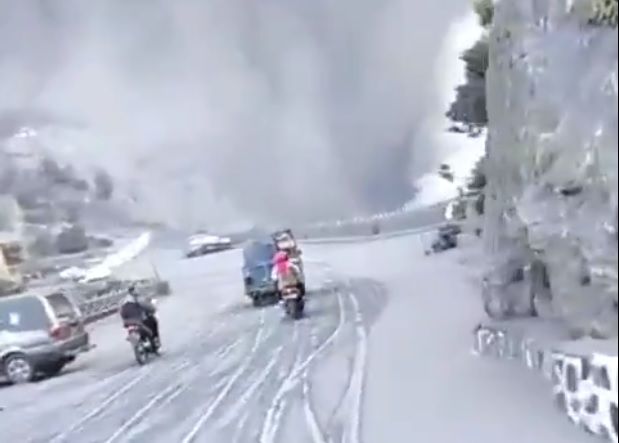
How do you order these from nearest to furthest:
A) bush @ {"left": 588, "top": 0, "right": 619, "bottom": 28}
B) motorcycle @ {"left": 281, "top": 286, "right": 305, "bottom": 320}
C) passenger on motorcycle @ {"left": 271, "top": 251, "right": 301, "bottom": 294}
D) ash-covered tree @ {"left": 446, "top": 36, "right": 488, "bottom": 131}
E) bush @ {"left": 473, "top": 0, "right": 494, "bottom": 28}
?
bush @ {"left": 588, "top": 0, "right": 619, "bottom": 28} → bush @ {"left": 473, "top": 0, "right": 494, "bottom": 28} → ash-covered tree @ {"left": 446, "top": 36, "right": 488, "bottom": 131} → passenger on motorcycle @ {"left": 271, "top": 251, "right": 301, "bottom": 294} → motorcycle @ {"left": 281, "top": 286, "right": 305, "bottom": 320}

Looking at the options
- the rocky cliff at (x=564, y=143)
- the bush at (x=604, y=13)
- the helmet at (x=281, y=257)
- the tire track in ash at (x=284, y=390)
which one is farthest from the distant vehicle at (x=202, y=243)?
the bush at (x=604, y=13)

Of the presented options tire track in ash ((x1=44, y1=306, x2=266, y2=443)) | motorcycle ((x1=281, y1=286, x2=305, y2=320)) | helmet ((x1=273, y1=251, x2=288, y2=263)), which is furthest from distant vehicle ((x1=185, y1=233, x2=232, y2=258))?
motorcycle ((x1=281, y1=286, x2=305, y2=320))

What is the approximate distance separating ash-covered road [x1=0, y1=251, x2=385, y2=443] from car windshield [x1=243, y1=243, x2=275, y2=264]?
76 millimetres

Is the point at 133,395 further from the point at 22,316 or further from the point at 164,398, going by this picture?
the point at 22,316

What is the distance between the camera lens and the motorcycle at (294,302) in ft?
27.8

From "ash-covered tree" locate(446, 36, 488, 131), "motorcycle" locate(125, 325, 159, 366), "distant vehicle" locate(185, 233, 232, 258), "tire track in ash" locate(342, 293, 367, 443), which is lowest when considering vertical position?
"tire track in ash" locate(342, 293, 367, 443)

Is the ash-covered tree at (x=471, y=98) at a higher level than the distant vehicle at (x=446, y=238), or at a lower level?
higher

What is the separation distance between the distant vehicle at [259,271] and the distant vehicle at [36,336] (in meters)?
1.31

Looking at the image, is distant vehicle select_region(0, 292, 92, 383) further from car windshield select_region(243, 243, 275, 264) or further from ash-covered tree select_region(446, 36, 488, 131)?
ash-covered tree select_region(446, 36, 488, 131)

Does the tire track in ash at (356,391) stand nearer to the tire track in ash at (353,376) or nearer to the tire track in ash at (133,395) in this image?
the tire track in ash at (353,376)

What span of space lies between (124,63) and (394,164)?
7.24ft

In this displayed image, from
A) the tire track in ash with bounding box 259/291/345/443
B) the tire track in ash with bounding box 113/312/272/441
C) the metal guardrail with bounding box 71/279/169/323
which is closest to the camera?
the tire track in ash with bounding box 259/291/345/443

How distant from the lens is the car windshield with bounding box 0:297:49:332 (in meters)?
7.64

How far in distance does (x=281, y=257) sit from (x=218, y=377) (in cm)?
178
